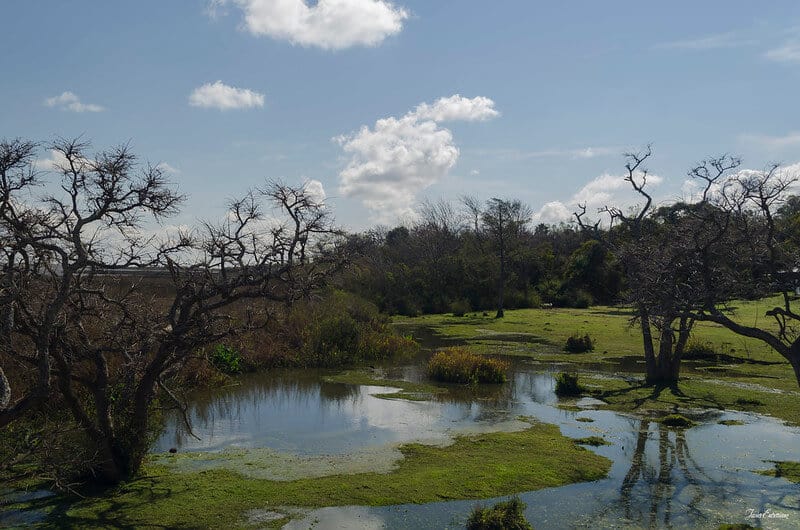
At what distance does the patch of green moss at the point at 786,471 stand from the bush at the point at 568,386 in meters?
7.25

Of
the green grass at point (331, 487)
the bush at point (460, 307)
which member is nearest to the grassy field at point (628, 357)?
the bush at point (460, 307)

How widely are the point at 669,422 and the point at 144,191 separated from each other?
1243 cm

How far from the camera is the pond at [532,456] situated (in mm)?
10164

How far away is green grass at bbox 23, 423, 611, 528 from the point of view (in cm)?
988

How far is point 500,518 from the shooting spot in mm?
9297

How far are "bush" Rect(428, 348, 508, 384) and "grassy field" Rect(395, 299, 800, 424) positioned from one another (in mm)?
2675

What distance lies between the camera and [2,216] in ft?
26.9

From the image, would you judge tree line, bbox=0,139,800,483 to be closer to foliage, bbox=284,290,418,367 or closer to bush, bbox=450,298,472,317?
foliage, bbox=284,290,418,367

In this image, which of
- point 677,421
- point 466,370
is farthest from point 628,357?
point 677,421

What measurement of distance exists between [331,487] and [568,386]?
1034 cm

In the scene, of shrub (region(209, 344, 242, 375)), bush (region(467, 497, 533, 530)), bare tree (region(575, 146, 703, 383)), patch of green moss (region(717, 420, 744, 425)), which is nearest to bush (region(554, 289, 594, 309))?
bare tree (region(575, 146, 703, 383))

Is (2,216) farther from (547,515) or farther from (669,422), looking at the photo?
(669,422)

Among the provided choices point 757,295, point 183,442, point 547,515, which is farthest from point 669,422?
point 183,442

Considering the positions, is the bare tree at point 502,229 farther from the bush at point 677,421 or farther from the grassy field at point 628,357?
the bush at point 677,421
